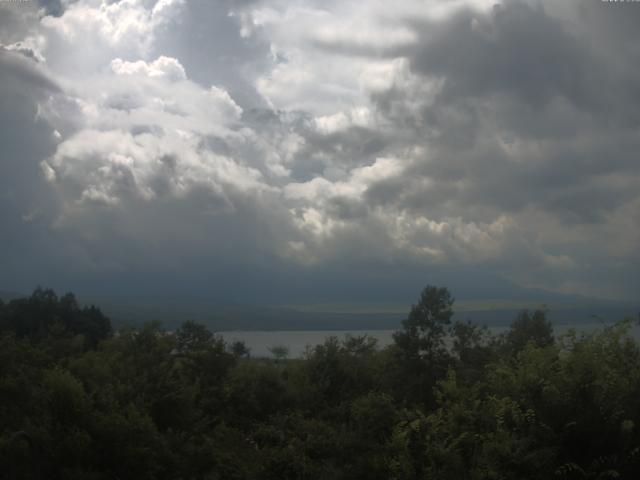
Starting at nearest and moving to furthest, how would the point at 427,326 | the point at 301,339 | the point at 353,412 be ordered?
the point at 353,412, the point at 427,326, the point at 301,339

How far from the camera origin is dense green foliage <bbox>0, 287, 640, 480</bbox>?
1417 centimetres

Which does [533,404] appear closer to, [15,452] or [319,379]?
[15,452]

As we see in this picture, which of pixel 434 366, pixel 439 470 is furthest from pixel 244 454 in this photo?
pixel 434 366

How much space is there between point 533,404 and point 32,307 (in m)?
55.9

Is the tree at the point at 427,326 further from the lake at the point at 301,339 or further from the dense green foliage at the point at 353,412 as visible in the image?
the lake at the point at 301,339

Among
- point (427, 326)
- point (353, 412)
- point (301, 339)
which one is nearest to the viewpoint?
point (353, 412)

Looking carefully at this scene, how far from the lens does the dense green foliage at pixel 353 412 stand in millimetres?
14172

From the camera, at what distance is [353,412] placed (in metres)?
20.5

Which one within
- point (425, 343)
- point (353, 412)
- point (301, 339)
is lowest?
point (301, 339)

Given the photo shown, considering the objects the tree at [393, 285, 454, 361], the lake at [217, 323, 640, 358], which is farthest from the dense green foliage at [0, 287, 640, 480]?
the lake at [217, 323, 640, 358]

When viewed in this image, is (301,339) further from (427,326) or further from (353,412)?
(353,412)

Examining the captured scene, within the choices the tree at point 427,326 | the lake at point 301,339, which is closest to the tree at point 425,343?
the tree at point 427,326

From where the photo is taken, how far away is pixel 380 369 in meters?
28.0

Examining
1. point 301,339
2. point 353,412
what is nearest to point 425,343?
point 353,412
